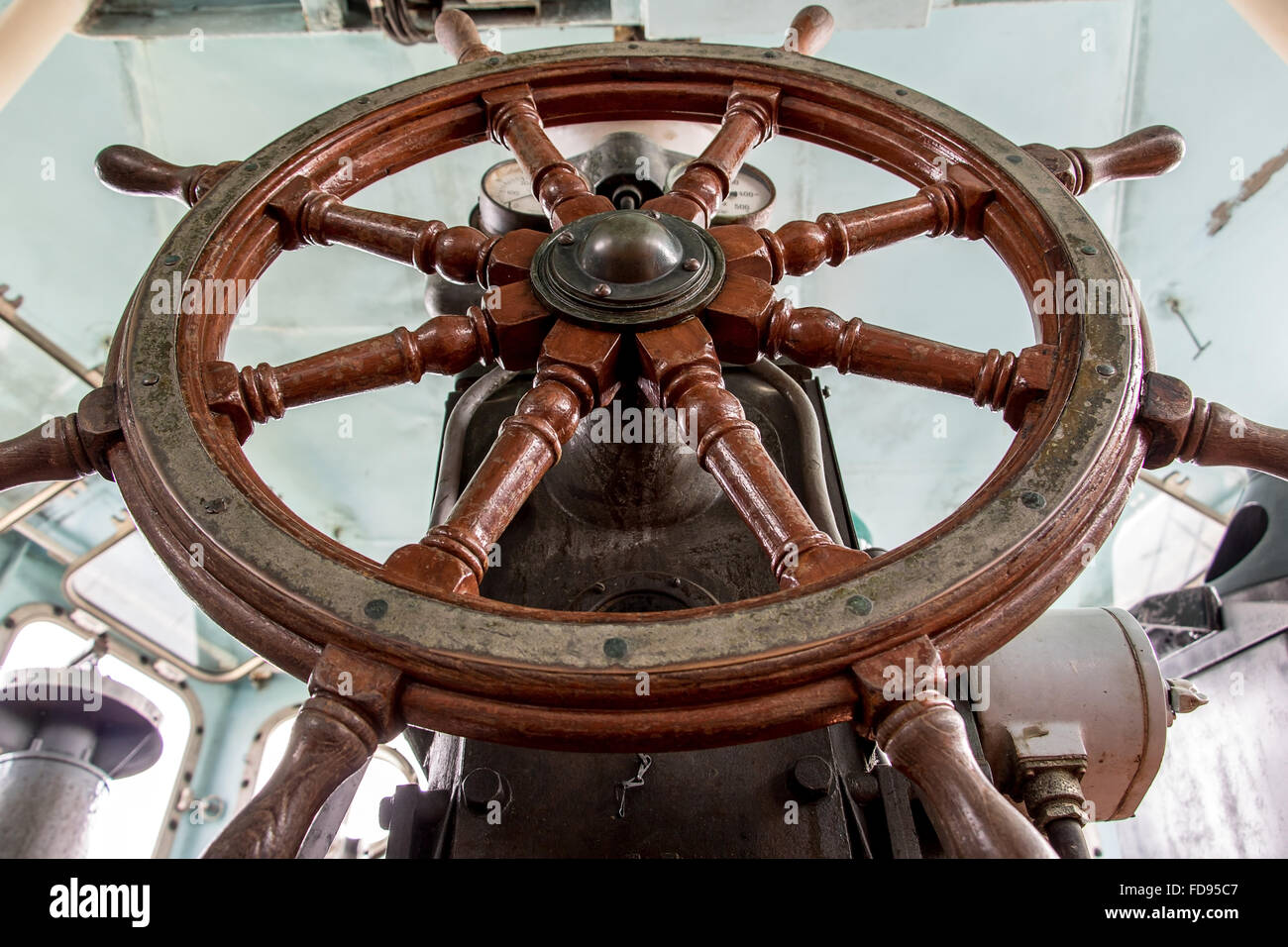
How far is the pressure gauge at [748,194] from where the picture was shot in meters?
2.16

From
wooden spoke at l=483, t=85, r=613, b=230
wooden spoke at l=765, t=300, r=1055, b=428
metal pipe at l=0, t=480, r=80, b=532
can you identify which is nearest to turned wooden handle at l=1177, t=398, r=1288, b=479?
wooden spoke at l=765, t=300, r=1055, b=428

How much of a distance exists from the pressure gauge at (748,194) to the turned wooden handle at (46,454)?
4.32ft

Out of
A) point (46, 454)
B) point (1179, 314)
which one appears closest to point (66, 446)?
point (46, 454)

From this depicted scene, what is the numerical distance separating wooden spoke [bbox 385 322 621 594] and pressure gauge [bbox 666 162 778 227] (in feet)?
3.15

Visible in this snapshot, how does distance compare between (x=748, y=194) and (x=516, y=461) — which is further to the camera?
(x=748, y=194)

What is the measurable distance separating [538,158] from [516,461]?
0.59 meters

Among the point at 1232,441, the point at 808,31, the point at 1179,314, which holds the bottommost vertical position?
the point at 1232,441

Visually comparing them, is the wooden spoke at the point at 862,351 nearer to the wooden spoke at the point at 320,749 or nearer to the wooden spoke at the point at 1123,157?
the wooden spoke at the point at 1123,157

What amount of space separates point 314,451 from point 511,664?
2.39m

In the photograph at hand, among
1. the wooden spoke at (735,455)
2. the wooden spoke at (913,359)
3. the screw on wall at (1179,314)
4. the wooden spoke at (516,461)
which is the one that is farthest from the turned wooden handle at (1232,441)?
the screw on wall at (1179,314)

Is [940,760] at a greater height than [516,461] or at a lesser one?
lesser

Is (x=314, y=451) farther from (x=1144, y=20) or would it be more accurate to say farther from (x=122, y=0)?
(x=1144, y=20)

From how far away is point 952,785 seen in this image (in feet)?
2.72

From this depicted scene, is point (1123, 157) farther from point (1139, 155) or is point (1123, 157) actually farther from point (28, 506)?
point (28, 506)
